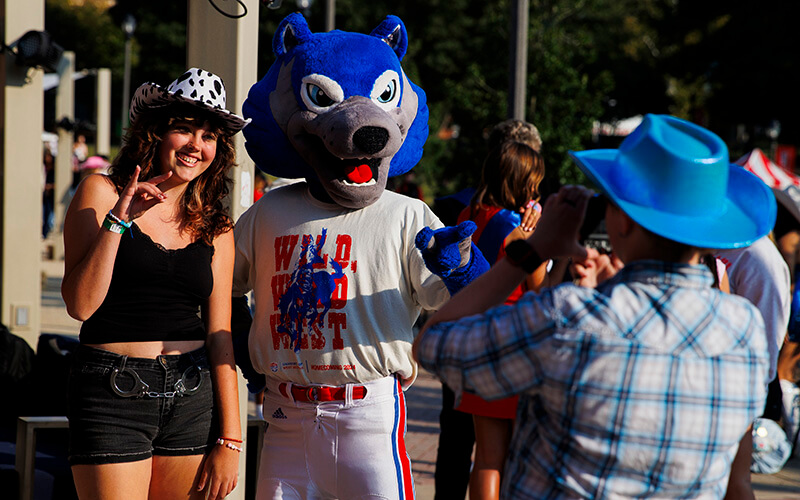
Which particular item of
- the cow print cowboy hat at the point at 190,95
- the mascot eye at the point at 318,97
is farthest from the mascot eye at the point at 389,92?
the cow print cowboy hat at the point at 190,95

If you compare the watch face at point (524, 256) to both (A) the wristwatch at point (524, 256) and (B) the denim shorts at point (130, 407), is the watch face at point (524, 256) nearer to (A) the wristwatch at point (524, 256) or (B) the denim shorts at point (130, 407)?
(A) the wristwatch at point (524, 256)

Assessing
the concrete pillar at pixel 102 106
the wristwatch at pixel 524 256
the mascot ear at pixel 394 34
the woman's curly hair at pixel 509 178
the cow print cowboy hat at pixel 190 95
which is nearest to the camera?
the wristwatch at pixel 524 256

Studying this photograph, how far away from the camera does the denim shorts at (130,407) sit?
274 centimetres

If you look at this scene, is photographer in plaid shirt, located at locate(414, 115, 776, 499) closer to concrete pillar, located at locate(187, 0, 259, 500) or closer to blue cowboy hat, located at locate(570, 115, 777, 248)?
blue cowboy hat, located at locate(570, 115, 777, 248)

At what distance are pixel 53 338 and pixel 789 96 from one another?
2878cm

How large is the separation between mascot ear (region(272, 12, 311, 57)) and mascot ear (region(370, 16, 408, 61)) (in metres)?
0.26

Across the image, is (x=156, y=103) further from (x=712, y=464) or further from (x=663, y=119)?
(x=712, y=464)

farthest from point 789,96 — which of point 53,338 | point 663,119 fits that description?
point 663,119

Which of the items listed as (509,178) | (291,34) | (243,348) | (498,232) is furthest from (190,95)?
(509,178)

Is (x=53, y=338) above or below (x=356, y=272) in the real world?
below

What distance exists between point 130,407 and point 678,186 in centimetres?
173

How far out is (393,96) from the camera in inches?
126

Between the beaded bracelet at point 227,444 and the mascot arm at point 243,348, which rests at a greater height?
the mascot arm at point 243,348

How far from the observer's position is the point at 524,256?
6.70 ft
